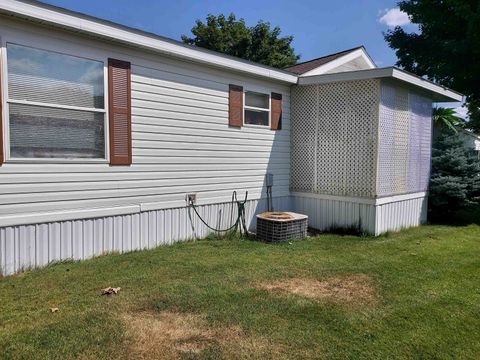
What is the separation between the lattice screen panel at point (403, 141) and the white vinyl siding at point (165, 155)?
203 centimetres

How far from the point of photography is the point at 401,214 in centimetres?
778

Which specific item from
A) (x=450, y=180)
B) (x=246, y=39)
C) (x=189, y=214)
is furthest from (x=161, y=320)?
(x=246, y=39)

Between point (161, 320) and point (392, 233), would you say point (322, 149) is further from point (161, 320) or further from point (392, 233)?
point (161, 320)

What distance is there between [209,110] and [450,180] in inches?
235

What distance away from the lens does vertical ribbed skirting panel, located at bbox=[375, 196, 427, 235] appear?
7.11 meters

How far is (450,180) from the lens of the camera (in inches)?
343

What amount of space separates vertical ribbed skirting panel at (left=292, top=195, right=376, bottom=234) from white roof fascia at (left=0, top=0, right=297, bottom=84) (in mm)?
2710

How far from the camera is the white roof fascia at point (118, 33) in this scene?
4266 millimetres

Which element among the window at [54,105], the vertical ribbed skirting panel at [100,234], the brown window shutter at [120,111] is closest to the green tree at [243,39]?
the vertical ribbed skirting panel at [100,234]

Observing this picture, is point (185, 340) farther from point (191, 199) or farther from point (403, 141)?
point (403, 141)

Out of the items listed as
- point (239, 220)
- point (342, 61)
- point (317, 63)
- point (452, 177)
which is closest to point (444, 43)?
point (342, 61)

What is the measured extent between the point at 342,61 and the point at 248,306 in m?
8.31

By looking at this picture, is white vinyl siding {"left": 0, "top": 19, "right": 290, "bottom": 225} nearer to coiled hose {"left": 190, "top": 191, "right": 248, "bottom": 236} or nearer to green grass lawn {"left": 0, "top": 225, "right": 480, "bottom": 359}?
coiled hose {"left": 190, "top": 191, "right": 248, "bottom": 236}

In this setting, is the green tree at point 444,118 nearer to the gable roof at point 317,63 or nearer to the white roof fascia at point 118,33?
the gable roof at point 317,63
